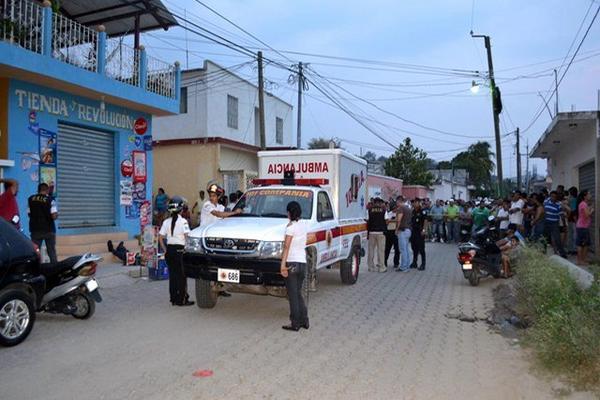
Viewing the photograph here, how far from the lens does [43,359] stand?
5539 millimetres

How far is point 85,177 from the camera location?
1351 centimetres

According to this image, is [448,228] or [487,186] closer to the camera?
[448,228]

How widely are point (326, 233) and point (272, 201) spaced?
107 centimetres

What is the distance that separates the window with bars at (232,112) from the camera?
983 inches

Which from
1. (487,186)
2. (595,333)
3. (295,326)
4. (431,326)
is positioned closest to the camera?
(595,333)

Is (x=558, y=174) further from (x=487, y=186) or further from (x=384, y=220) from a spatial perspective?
(x=487, y=186)

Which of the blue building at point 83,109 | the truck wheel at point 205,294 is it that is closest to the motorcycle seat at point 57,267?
the truck wheel at point 205,294

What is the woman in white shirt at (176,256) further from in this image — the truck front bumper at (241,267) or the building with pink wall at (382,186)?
the building with pink wall at (382,186)

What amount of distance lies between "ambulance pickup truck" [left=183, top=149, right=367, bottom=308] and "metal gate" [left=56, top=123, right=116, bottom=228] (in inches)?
201

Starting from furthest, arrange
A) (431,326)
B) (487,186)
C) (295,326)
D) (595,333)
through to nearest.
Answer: (487,186), (431,326), (295,326), (595,333)

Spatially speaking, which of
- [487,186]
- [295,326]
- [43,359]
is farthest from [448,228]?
[487,186]

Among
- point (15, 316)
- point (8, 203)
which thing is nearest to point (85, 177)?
point (8, 203)

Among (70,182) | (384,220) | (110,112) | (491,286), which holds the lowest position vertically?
(491,286)

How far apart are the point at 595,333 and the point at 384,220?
25.6ft
